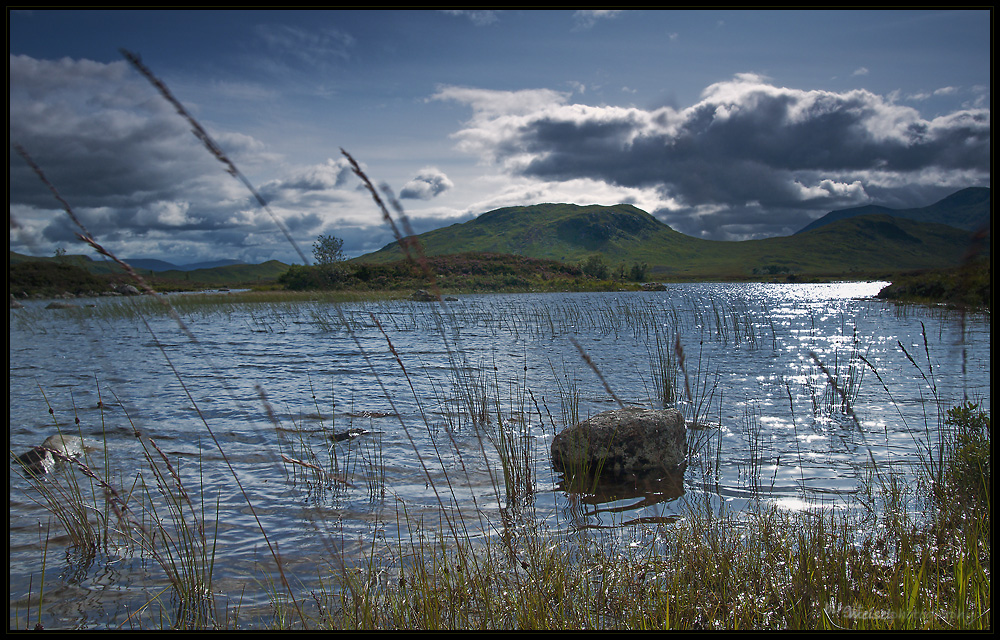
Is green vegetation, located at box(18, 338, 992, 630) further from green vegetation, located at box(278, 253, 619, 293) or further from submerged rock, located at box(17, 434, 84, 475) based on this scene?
green vegetation, located at box(278, 253, 619, 293)

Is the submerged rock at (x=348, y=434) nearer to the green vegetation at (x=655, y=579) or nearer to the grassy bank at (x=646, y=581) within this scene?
the green vegetation at (x=655, y=579)

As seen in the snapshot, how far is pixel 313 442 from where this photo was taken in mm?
6398

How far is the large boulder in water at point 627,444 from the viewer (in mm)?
5109

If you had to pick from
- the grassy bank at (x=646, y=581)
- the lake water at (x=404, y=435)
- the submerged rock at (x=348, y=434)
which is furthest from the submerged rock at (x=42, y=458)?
the submerged rock at (x=348, y=434)

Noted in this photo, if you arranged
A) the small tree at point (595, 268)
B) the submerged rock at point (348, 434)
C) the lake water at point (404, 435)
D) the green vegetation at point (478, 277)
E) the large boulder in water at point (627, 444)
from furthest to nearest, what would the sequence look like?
the small tree at point (595, 268), the green vegetation at point (478, 277), the submerged rock at point (348, 434), the large boulder in water at point (627, 444), the lake water at point (404, 435)

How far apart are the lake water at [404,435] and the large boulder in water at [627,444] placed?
19 centimetres

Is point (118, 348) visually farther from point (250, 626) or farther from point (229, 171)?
point (229, 171)

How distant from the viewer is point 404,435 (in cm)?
664

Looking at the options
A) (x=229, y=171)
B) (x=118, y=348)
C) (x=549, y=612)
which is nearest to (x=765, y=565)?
(x=549, y=612)

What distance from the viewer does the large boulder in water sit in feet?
16.8

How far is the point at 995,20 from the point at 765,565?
9.26ft

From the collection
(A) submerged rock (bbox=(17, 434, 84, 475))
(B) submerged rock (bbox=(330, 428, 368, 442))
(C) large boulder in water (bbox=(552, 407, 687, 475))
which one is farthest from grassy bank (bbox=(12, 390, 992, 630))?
(B) submerged rock (bbox=(330, 428, 368, 442))
